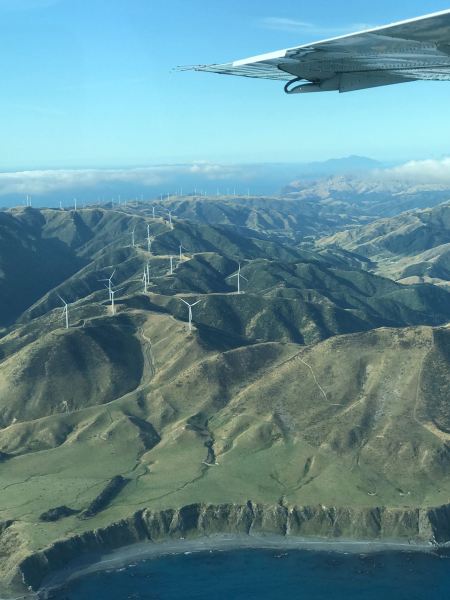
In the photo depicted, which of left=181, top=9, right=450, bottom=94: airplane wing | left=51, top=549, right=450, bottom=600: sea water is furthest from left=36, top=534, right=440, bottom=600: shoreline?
left=181, top=9, right=450, bottom=94: airplane wing

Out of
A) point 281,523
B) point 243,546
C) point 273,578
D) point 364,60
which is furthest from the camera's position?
point 281,523

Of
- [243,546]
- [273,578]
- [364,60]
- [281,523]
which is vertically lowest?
[273,578]

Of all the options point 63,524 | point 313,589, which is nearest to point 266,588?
point 313,589

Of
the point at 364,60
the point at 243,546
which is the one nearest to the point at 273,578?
the point at 243,546

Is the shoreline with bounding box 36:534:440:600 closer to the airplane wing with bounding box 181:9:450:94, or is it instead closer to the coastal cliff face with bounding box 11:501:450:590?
the coastal cliff face with bounding box 11:501:450:590

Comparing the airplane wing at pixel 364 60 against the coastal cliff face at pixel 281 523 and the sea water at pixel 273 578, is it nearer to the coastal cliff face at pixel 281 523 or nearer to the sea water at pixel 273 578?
the sea water at pixel 273 578

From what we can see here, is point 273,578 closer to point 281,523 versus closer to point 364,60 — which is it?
point 281,523

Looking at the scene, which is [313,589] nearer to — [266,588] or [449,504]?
[266,588]

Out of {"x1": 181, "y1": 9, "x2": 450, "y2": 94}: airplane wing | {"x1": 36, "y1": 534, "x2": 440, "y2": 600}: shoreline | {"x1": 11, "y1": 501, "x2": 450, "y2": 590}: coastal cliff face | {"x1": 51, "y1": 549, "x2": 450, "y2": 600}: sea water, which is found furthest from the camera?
{"x1": 11, "y1": 501, "x2": 450, "y2": 590}: coastal cliff face
